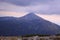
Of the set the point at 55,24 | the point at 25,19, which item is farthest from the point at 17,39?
the point at 55,24

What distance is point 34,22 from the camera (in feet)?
17.7

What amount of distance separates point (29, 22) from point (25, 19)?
0.21 meters

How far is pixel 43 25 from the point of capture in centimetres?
536

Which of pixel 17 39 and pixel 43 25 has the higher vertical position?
pixel 43 25

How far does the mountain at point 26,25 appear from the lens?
5.12 metres

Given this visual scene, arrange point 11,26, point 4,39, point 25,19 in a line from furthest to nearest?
1. point 11,26
2. point 25,19
3. point 4,39

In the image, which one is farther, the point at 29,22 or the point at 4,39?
the point at 29,22

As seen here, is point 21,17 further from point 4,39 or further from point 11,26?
point 4,39

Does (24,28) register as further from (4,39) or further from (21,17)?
(4,39)

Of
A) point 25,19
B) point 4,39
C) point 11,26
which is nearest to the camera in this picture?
point 4,39

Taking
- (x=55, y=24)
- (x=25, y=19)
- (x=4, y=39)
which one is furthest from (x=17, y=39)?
(x=55, y=24)

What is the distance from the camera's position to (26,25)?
534 cm

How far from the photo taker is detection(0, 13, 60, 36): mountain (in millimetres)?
5121

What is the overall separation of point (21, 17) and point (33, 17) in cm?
41
